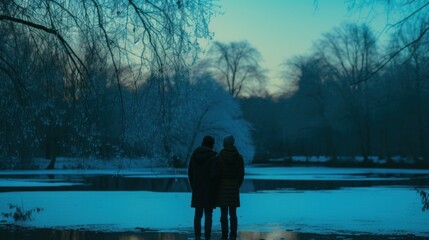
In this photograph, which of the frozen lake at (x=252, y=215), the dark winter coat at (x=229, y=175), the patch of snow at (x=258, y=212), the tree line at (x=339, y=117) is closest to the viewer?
the dark winter coat at (x=229, y=175)

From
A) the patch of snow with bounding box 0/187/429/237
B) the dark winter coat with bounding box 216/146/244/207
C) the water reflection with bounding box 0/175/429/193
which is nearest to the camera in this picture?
the dark winter coat with bounding box 216/146/244/207

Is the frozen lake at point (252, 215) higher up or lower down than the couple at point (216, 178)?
lower down

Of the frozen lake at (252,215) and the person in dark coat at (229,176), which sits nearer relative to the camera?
the person in dark coat at (229,176)

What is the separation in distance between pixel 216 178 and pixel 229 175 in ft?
0.62

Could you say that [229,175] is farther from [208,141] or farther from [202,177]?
[208,141]

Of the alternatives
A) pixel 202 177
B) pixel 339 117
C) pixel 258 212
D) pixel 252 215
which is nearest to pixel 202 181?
pixel 202 177

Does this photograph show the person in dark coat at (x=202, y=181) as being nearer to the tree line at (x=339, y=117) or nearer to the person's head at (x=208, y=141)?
the person's head at (x=208, y=141)

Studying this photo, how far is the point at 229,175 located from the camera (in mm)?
7762

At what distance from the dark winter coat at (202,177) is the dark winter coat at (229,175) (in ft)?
0.42

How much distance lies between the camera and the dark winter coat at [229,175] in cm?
775

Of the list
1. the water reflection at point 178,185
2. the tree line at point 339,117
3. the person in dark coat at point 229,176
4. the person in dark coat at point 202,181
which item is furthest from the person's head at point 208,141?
the tree line at point 339,117

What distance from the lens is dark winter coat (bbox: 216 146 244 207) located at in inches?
305

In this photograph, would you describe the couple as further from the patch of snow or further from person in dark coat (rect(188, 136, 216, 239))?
the patch of snow

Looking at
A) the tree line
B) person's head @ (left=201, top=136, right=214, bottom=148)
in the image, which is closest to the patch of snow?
person's head @ (left=201, top=136, right=214, bottom=148)
